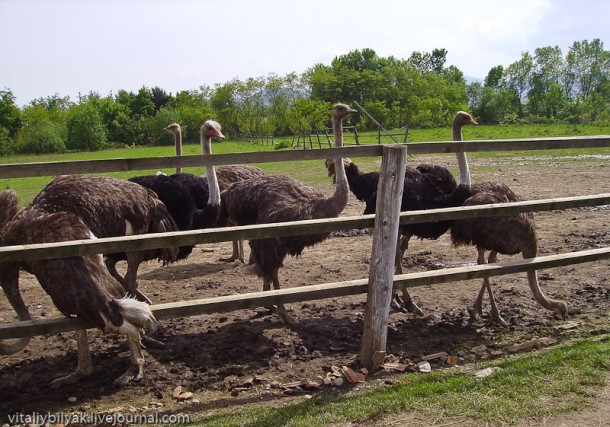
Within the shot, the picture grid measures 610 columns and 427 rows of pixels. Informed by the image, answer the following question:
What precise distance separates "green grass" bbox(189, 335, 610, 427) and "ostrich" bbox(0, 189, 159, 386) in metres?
0.78

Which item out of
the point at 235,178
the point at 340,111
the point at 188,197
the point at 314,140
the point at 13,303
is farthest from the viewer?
the point at 314,140

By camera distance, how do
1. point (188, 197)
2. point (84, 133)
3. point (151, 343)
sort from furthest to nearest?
point (84, 133) → point (188, 197) → point (151, 343)

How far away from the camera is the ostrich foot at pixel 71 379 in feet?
12.8

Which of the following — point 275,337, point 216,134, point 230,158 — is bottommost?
point 275,337

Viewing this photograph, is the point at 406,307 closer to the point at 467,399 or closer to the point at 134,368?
the point at 467,399

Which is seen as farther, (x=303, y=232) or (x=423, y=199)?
(x=423, y=199)

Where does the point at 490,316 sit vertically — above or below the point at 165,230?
below

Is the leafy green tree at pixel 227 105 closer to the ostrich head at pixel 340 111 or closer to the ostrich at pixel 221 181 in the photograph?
the ostrich at pixel 221 181

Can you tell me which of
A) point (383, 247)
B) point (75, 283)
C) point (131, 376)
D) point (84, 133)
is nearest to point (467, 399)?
point (383, 247)

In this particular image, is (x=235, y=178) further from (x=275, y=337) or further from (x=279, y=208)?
(x=275, y=337)

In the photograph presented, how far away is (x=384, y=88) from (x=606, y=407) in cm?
5397

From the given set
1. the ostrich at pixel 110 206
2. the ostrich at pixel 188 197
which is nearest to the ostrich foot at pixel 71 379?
the ostrich at pixel 110 206

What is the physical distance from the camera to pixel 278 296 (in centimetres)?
359

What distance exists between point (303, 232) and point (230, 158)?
0.66 meters
